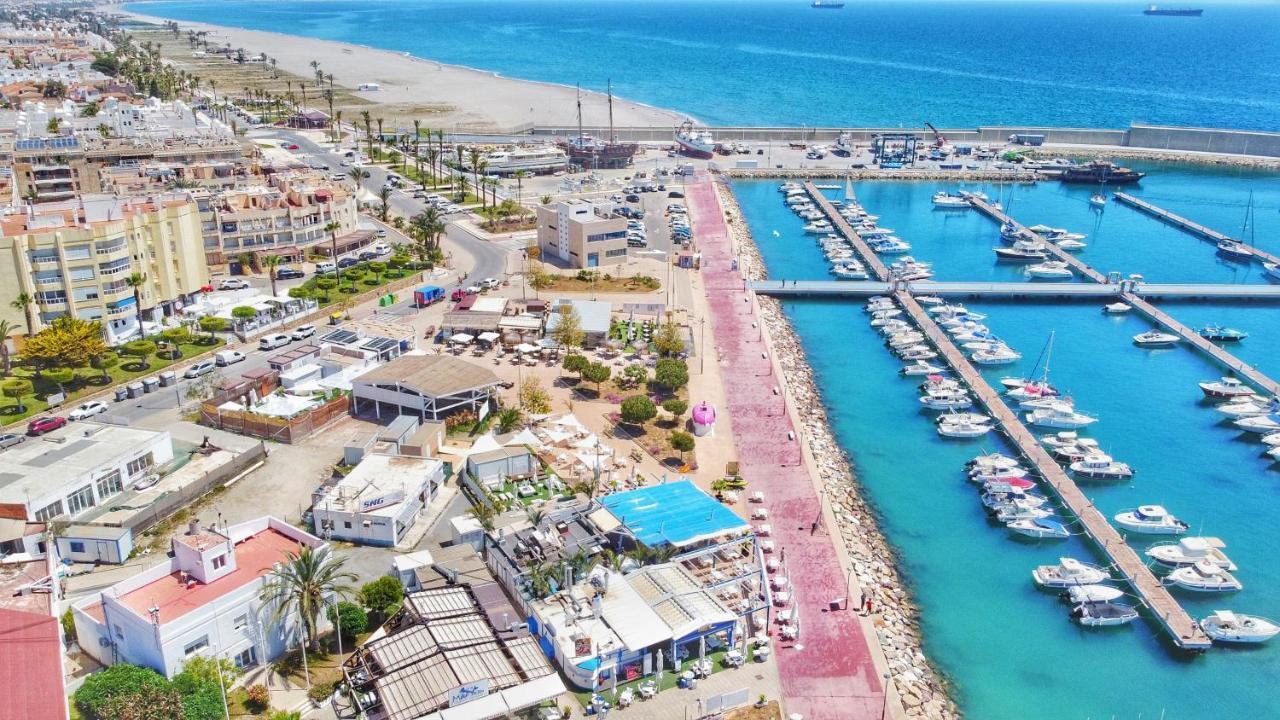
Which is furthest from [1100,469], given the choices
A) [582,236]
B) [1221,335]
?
[582,236]

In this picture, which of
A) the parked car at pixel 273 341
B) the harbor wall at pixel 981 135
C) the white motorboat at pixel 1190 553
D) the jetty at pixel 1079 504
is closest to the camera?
the jetty at pixel 1079 504

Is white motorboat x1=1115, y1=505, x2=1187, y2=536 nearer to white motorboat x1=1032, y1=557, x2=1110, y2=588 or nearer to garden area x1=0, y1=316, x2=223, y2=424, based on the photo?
white motorboat x1=1032, y1=557, x2=1110, y2=588

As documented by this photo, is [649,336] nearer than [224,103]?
Yes

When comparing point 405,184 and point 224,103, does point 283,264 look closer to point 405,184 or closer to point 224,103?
point 405,184

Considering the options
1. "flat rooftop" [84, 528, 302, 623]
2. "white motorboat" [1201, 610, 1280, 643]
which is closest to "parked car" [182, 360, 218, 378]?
"flat rooftop" [84, 528, 302, 623]

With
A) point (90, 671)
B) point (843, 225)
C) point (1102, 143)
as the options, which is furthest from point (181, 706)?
point (1102, 143)

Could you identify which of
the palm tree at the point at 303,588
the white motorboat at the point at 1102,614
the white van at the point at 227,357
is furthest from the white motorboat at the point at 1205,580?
the white van at the point at 227,357

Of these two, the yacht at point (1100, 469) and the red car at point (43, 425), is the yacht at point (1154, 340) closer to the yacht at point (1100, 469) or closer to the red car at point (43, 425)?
the yacht at point (1100, 469)

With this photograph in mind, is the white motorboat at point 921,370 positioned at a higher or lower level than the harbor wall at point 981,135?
lower
